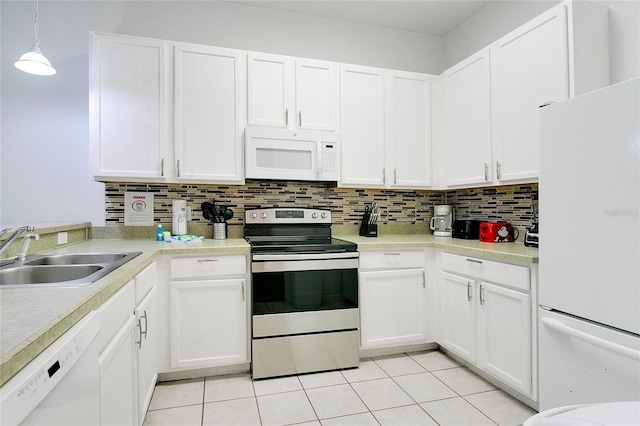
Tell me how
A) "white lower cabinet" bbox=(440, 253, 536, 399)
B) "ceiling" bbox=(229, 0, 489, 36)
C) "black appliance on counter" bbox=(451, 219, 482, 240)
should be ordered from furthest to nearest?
"ceiling" bbox=(229, 0, 489, 36) → "black appliance on counter" bbox=(451, 219, 482, 240) → "white lower cabinet" bbox=(440, 253, 536, 399)

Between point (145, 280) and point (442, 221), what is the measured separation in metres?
2.30

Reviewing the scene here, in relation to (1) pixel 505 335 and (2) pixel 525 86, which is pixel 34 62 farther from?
(1) pixel 505 335

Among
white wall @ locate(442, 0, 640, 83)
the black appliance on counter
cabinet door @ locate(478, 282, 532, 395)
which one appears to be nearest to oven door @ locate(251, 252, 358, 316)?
cabinet door @ locate(478, 282, 532, 395)

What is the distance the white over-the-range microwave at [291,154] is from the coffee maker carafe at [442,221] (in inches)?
37.2

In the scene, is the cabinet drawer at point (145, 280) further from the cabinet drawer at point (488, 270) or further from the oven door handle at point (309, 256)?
the cabinet drawer at point (488, 270)

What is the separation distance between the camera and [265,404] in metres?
2.00

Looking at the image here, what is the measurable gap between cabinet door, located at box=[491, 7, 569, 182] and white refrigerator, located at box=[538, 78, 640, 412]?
0.45 m

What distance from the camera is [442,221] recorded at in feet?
10.1

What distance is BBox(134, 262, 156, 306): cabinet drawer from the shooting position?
165 centimetres

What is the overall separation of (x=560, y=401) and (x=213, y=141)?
2.38 m

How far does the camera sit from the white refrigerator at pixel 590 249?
4.05 feet

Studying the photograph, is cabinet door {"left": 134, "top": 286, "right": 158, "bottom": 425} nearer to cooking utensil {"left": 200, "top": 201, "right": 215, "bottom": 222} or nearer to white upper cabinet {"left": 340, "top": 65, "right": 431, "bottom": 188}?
cooking utensil {"left": 200, "top": 201, "right": 215, "bottom": 222}

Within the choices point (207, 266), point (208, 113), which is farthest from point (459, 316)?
point (208, 113)

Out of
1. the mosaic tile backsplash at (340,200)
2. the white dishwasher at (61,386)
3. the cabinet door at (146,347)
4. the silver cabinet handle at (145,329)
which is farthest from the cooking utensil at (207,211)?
the white dishwasher at (61,386)
